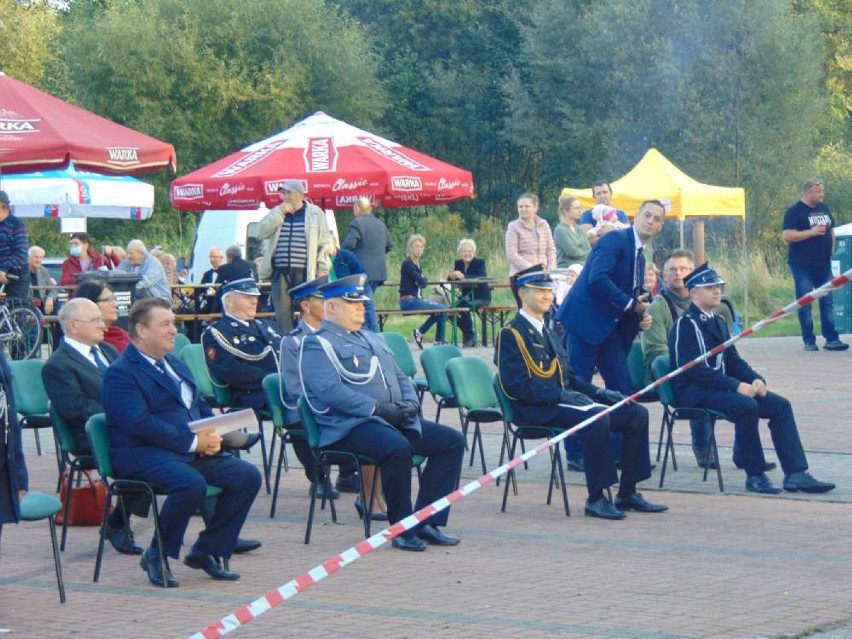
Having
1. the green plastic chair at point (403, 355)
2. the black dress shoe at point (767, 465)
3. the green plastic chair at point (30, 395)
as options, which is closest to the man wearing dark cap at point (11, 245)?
the green plastic chair at point (30, 395)

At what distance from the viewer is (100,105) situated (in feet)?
137

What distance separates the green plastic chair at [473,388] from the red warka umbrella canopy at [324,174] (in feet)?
27.0

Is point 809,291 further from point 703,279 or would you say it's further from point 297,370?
point 297,370

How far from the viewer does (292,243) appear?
1582 centimetres

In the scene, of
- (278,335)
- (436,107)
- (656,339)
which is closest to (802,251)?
(656,339)

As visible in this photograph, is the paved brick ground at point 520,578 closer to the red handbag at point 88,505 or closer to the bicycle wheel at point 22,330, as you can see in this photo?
the red handbag at point 88,505

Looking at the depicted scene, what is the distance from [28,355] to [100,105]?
1021 inches

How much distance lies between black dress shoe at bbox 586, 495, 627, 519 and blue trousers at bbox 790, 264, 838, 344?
10.8 meters

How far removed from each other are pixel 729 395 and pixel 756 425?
26cm

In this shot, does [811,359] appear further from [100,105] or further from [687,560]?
[100,105]

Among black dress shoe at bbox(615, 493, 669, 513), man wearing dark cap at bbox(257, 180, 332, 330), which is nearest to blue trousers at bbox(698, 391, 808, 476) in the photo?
black dress shoe at bbox(615, 493, 669, 513)

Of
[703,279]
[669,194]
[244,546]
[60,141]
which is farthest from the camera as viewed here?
[669,194]

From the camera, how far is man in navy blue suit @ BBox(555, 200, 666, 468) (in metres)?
11.2

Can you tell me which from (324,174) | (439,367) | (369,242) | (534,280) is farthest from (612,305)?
(324,174)
